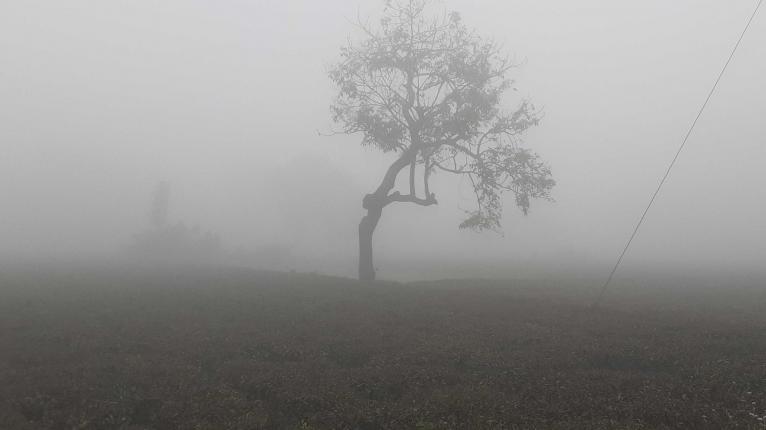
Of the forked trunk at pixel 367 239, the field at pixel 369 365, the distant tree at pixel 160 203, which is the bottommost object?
the field at pixel 369 365

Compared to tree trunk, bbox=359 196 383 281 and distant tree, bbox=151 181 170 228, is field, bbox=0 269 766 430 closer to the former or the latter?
tree trunk, bbox=359 196 383 281

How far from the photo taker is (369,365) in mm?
13078

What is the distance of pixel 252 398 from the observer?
10906 mm

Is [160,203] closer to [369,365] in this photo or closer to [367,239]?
[367,239]

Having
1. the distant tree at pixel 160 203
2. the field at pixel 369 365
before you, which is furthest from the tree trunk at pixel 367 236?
the distant tree at pixel 160 203

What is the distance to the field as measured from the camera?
31.3 ft

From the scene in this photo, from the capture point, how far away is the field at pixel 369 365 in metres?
9.55

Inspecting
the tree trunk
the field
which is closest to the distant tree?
the tree trunk

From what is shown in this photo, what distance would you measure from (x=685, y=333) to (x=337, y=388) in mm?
10764

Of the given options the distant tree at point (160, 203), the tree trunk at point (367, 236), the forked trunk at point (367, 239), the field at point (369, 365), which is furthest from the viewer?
the distant tree at point (160, 203)

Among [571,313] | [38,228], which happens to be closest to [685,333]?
[571,313]

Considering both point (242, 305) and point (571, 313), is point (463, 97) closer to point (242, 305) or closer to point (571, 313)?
point (571, 313)

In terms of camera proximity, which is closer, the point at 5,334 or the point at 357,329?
the point at 5,334

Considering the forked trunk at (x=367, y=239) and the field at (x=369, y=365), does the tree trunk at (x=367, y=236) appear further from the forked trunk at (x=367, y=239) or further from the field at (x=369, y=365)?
the field at (x=369, y=365)
